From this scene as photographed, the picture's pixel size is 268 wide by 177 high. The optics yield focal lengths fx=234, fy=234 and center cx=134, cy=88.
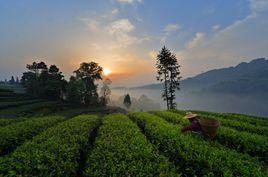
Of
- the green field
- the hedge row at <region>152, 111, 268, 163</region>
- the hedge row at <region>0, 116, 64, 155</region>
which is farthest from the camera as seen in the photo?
the hedge row at <region>0, 116, 64, 155</region>

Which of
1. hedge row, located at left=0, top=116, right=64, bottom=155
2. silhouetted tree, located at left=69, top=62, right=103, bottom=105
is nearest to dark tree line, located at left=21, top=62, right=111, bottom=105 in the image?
silhouetted tree, located at left=69, top=62, right=103, bottom=105

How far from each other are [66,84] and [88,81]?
9.10 metres

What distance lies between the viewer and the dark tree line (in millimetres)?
89312

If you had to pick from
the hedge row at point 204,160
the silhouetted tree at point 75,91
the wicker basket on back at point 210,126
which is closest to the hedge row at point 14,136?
the hedge row at point 204,160

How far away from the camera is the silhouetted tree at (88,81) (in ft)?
297

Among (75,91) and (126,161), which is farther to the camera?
(75,91)

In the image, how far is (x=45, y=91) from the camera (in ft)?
296

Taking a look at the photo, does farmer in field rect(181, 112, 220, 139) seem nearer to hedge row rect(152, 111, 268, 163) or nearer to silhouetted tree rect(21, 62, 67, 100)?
hedge row rect(152, 111, 268, 163)

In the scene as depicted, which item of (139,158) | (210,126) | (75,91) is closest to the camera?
(139,158)

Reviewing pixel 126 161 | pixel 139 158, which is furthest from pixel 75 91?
pixel 126 161

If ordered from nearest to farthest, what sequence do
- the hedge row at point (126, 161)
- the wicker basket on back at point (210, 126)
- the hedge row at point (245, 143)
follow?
1. the hedge row at point (126, 161)
2. the hedge row at point (245, 143)
3. the wicker basket on back at point (210, 126)

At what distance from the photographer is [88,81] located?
97.9 metres

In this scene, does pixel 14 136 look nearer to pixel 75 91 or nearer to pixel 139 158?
pixel 139 158

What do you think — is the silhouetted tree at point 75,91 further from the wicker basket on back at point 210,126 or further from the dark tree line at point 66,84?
the wicker basket on back at point 210,126
